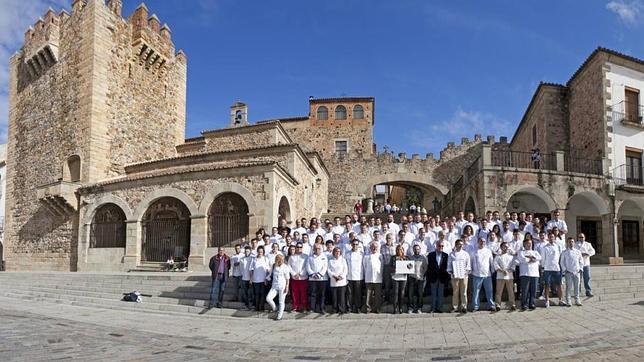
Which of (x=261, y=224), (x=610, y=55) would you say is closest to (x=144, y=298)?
(x=261, y=224)

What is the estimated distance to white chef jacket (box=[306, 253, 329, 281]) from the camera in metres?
9.61

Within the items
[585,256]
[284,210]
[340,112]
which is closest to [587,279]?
[585,256]

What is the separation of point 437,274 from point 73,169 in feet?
63.5

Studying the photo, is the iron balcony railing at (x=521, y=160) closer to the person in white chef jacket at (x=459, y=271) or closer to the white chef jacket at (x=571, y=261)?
the white chef jacket at (x=571, y=261)

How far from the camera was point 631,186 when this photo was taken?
18688 millimetres

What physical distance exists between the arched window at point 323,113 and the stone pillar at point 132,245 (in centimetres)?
2104

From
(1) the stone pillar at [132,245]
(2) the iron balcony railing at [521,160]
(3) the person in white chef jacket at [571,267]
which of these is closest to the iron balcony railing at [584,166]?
(2) the iron balcony railing at [521,160]

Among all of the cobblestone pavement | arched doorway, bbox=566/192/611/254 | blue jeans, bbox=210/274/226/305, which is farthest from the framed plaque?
arched doorway, bbox=566/192/611/254

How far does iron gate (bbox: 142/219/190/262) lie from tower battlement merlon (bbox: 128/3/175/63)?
1089cm

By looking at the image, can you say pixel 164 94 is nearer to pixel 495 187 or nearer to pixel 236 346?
pixel 495 187

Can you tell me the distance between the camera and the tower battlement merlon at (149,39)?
24.1m

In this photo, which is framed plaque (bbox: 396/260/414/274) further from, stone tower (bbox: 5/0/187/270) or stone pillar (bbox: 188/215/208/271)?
stone tower (bbox: 5/0/187/270)

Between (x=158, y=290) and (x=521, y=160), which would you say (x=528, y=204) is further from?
(x=158, y=290)

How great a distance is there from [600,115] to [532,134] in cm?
558
